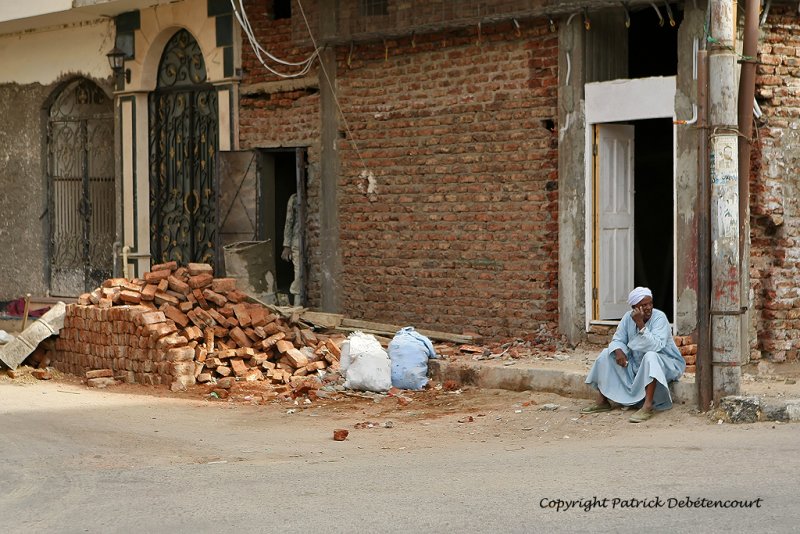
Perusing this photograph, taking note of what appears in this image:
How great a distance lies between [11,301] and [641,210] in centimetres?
1015

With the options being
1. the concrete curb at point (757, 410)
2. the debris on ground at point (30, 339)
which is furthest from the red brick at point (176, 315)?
the concrete curb at point (757, 410)

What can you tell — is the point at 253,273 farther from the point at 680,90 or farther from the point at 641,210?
the point at 680,90

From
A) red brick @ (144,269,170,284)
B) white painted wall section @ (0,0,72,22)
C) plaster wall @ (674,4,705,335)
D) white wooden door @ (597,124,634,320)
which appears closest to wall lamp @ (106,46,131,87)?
white painted wall section @ (0,0,72,22)

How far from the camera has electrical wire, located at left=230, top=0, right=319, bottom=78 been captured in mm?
14839

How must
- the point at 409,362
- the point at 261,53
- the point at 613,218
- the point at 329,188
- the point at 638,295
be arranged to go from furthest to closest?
the point at 261,53 < the point at 329,188 < the point at 613,218 < the point at 409,362 < the point at 638,295

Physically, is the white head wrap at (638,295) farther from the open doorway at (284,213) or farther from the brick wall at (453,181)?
the open doorway at (284,213)

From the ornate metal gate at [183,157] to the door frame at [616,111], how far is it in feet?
19.1

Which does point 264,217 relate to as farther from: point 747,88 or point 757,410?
point 757,410

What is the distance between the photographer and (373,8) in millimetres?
13828

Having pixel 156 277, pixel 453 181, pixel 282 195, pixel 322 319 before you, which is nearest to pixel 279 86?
pixel 282 195

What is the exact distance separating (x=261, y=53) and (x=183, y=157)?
85.4 inches

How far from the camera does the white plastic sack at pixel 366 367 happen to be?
38.0ft

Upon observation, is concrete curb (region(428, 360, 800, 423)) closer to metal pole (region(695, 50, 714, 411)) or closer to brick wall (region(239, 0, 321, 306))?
metal pole (region(695, 50, 714, 411))

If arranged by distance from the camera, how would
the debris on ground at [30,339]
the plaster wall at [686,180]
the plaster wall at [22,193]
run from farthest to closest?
the plaster wall at [22,193] → the debris on ground at [30,339] → the plaster wall at [686,180]
